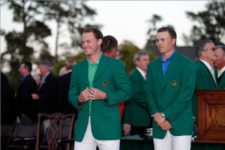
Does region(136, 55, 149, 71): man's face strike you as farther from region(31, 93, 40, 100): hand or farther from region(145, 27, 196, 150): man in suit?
region(145, 27, 196, 150): man in suit

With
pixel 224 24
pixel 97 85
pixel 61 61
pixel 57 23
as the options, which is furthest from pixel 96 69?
pixel 224 24

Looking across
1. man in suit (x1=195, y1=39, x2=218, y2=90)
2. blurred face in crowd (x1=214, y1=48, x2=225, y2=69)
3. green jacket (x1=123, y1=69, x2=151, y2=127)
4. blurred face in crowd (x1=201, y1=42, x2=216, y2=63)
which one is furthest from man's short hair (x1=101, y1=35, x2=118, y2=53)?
green jacket (x1=123, y1=69, x2=151, y2=127)

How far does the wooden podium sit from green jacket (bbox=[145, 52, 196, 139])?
58cm

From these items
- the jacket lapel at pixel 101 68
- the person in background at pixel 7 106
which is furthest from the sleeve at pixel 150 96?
the person in background at pixel 7 106

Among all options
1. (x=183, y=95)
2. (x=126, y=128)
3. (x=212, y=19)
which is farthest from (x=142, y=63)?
(x=212, y=19)

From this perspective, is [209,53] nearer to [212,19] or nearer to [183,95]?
[183,95]

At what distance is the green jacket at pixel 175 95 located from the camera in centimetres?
499

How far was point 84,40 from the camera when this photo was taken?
5.11 m

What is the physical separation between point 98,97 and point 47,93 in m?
4.52

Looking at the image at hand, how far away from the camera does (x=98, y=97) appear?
4.93m

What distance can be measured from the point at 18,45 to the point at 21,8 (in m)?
2.14

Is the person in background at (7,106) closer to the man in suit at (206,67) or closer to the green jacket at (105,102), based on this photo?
the man in suit at (206,67)

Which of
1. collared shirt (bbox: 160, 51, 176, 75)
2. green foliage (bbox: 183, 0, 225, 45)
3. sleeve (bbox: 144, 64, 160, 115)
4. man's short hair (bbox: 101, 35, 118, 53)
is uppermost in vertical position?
green foliage (bbox: 183, 0, 225, 45)

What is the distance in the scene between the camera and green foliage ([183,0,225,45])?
4812cm
